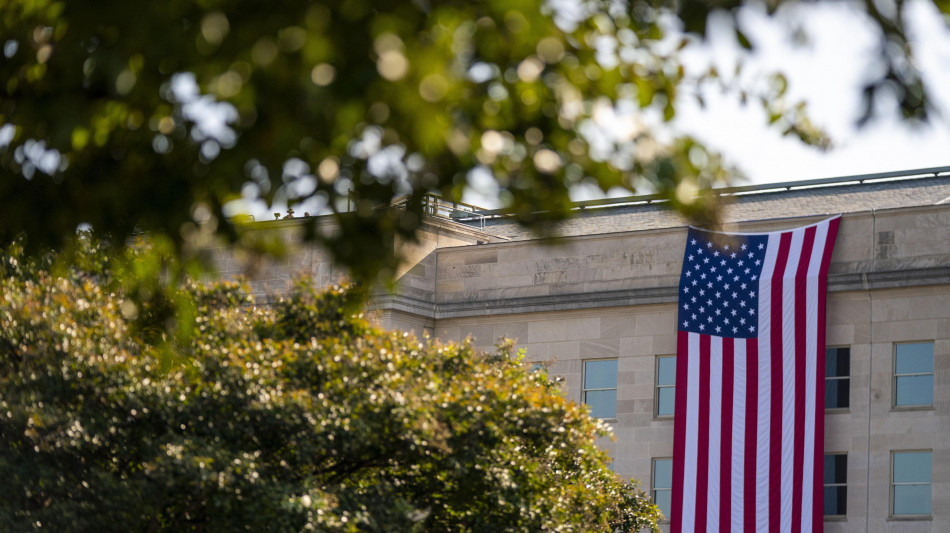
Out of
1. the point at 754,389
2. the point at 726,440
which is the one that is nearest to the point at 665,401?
the point at 726,440

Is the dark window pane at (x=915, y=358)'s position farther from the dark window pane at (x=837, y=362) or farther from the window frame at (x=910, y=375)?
the dark window pane at (x=837, y=362)

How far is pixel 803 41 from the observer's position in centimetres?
534

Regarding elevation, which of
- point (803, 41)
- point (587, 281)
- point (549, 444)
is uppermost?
point (587, 281)

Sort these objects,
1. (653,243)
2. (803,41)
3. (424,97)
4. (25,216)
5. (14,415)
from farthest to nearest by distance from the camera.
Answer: (653,243) < (14,415) < (25,216) < (803,41) < (424,97)

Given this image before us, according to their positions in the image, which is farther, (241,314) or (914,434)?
(914,434)

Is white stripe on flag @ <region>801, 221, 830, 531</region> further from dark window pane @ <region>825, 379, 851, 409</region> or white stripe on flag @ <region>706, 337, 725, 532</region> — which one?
white stripe on flag @ <region>706, 337, 725, 532</region>

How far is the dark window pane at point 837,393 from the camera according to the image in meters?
34.4

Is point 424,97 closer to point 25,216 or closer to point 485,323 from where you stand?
point 25,216

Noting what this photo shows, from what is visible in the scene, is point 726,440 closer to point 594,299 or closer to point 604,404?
point 604,404

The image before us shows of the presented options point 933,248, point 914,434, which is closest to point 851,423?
point 914,434

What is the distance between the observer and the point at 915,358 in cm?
3403

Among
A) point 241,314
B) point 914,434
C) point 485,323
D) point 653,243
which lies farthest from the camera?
point 485,323

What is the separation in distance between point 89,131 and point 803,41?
283 centimetres

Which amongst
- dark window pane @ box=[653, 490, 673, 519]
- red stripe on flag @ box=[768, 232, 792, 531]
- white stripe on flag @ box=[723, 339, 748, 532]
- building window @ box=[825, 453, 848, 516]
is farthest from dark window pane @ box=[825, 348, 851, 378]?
dark window pane @ box=[653, 490, 673, 519]
